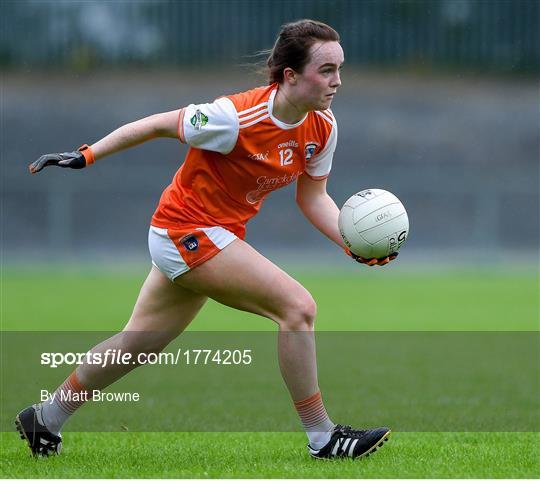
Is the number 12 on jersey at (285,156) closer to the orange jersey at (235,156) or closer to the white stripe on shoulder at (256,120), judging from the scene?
the orange jersey at (235,156)

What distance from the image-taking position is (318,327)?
12.2 meters

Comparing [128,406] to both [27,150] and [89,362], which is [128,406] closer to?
[89,362]

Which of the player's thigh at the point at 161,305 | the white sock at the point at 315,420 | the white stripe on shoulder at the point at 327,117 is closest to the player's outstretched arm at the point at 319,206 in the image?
the white stripe on shoulder at the point at 327,117

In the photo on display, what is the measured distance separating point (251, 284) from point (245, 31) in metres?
22.2

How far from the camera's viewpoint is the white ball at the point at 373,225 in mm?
5312

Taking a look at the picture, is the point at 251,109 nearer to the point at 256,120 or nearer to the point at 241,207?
the point at 256,120

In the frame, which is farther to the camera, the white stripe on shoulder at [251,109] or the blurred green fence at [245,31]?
the blurred green fence at [245,31]

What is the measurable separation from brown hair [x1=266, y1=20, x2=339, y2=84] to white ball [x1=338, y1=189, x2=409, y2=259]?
2.52 ft

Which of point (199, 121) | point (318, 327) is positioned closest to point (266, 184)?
point (199, 121)

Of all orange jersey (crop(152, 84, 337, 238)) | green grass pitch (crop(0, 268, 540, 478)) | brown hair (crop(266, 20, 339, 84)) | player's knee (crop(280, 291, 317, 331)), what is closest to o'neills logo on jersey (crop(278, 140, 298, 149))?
orange jersey (crop(152, 84, 337, 238))

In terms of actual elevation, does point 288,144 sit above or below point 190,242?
above

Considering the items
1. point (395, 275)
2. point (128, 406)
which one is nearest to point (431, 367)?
point (128, 406)

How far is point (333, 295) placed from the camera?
621 inches

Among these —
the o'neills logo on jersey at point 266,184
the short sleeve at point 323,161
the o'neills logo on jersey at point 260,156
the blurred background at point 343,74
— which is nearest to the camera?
the o'neills logo on jersey at point 260,156
